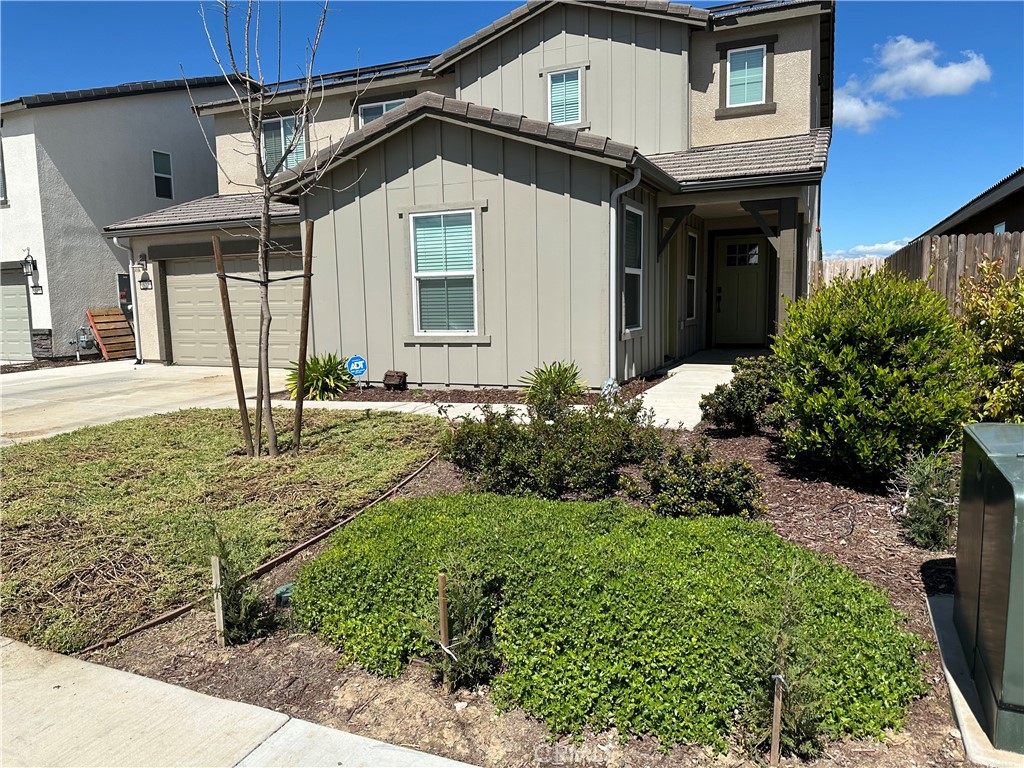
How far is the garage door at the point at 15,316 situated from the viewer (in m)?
16.6

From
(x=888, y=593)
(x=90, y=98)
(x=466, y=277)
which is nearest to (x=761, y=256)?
(x=466, y=277)

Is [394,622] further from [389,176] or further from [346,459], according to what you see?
[389,176]

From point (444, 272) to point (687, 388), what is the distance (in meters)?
3.73

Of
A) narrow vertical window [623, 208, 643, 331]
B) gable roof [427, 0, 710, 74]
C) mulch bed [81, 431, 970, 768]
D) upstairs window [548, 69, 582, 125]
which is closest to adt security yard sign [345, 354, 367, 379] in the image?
narrow vertical window [623, 208, 643, 331]

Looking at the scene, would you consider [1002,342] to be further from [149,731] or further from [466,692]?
[149,731]

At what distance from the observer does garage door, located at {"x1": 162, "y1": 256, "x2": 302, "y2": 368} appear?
13.6 m

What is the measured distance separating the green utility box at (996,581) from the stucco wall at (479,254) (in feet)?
20.7

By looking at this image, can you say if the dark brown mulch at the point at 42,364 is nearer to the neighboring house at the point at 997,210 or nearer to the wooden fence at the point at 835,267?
the wooden fence at the point at 835,267

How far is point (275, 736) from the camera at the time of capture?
270cm

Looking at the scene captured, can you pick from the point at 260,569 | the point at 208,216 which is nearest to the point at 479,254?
the point at 260,569

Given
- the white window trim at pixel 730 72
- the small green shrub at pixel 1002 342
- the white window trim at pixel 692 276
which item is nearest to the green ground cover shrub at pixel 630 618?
the small green shrub at pixel 1002 342

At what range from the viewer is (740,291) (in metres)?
15.3

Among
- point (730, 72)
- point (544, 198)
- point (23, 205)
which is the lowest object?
point (544, 198)

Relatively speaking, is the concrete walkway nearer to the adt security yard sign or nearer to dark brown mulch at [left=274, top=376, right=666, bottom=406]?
dark brown mulch at [left=274, top=376, right=666, bottom=406]
